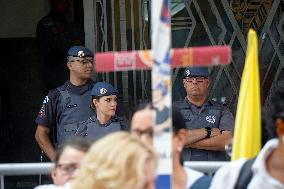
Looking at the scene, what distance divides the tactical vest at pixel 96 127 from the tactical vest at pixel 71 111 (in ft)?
0.62

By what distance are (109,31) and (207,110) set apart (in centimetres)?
170

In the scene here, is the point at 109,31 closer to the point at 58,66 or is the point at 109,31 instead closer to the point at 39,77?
the point at 58,66

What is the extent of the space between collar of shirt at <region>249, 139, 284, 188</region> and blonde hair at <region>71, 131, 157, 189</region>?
50cm

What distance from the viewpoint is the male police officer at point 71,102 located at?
6.11 metres

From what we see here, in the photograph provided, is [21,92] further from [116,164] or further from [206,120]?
[116,164]

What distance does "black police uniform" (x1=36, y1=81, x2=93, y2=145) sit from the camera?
6.10 metres

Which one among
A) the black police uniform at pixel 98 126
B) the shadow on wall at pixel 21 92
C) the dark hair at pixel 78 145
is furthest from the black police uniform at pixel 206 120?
the shadow on wall at pixel 21 92

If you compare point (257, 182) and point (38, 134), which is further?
point (38, 134)

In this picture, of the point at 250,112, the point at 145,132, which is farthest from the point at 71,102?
the point at 145,132

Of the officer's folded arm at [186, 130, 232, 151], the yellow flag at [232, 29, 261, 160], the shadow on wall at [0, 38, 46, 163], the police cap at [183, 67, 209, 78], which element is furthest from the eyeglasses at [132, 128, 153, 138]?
the shadow on wall at [0, 38, 46, 163]

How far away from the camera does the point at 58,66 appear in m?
7.35

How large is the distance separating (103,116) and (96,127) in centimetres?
11

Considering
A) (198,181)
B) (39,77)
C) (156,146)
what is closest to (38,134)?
(39,77)

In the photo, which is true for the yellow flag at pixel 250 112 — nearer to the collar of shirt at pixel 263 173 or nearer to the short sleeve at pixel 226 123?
the collar of shirt at pixel 263 173
